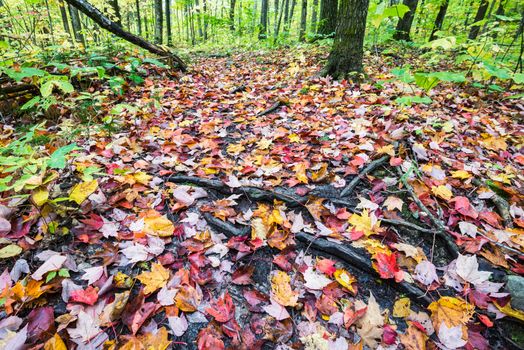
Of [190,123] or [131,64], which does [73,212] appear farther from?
[131,64]

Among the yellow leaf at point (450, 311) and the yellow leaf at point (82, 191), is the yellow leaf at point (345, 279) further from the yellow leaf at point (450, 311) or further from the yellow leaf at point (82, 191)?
the yellow leaf at point (82, 191)

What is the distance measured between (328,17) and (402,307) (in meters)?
9.23

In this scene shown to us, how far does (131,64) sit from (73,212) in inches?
168

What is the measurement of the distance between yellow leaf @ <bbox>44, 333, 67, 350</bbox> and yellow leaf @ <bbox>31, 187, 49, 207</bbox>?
0.86m

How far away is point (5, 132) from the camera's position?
11.3 feet

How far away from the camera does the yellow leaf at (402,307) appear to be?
1.57 meters

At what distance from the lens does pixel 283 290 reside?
5.54 feet

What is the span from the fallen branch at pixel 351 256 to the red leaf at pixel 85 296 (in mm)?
1328

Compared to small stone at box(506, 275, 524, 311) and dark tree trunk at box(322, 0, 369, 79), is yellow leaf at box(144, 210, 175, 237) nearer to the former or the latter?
small stone at box(506, 275, 524, 311)

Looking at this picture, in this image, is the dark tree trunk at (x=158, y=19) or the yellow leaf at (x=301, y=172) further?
the dark tree trunk at (x=158, y=19)

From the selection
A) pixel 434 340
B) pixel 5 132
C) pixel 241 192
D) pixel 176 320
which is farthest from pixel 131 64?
pixel 434 340

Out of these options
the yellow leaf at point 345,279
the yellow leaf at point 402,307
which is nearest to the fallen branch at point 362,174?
the yellow leaf at point 345,279

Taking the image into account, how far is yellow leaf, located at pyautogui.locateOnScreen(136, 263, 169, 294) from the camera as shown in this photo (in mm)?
1639

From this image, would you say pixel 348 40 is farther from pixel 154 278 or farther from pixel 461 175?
pixel 154 278
